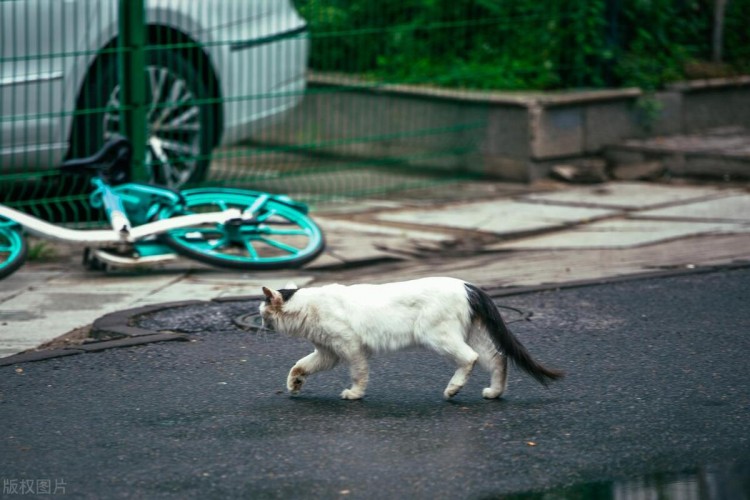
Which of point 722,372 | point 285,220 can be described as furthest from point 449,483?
point 285,220

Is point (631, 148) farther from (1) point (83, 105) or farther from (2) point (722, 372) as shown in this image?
(2) point (722, 372)

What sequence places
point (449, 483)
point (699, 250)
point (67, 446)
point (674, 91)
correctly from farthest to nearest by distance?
point (674, 91)
point (699, 250)
point (67, 446)
point (449, 483)

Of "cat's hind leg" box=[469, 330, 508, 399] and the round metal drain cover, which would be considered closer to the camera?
"cat's hind leg" box=[469, 330, 508, 399]

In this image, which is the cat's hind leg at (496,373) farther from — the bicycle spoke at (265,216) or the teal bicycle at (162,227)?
the bicycle spoke at (265,216)

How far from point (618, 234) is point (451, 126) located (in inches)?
104

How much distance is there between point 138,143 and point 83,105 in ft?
1.68

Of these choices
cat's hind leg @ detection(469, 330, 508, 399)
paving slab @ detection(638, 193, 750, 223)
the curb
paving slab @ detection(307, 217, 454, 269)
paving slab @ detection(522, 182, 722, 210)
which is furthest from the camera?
paving slab @ detection(522, 182, 722, 210)

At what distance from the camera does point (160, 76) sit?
8492 millimetres

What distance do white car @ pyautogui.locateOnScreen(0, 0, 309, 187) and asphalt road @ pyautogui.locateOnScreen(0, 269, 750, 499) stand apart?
2.59 meters

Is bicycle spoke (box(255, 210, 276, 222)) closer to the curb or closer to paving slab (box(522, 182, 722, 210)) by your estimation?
the curb

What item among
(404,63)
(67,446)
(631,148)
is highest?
(404,63)

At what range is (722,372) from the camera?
5.07 metres

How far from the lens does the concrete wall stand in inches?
412

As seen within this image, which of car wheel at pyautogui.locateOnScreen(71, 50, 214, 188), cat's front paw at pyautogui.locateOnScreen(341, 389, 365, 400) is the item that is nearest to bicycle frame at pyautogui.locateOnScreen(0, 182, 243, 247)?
car wheel at pyautogui.locateOnScreen(71, 50, 214, 188)
